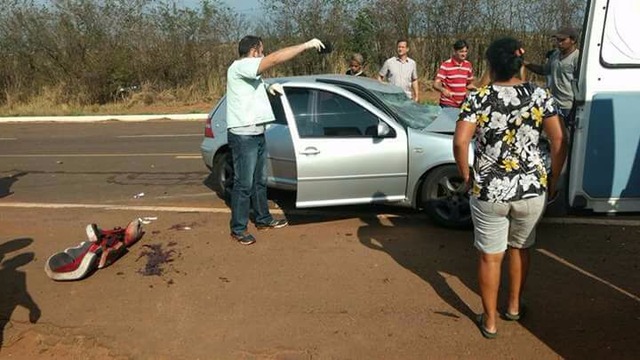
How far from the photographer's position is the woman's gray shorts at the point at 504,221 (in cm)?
343

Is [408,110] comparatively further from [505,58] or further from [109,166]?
[109,166]

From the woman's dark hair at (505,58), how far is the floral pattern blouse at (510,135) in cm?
8

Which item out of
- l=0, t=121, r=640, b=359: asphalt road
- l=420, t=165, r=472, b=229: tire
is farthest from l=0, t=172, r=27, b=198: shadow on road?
l=420, t=165, r=472, b=229: tire

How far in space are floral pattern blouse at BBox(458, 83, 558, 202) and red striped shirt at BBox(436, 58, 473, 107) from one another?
4.45 meters

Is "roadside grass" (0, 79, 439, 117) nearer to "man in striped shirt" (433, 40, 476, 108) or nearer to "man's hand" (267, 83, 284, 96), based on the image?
"man in striped shirt" (433, 40, 476, 108)

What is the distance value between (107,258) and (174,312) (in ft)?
4.10

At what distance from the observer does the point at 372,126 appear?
5816 millimetres

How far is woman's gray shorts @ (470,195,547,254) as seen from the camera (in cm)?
343

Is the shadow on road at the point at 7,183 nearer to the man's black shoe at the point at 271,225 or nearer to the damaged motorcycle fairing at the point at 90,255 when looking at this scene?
the damaged motorcycle fairing at the point at 90,255

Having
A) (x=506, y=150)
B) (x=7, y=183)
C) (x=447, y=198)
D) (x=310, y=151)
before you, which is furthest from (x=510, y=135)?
(x=7, y=183)

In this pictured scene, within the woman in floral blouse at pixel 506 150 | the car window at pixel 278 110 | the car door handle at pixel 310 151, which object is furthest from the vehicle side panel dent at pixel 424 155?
the woman in floral blouse at pixel 506 150

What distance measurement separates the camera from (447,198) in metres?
5.66

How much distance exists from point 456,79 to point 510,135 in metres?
4.61

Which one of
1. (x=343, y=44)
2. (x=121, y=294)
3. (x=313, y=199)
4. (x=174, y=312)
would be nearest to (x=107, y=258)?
(x=121, y=294)
